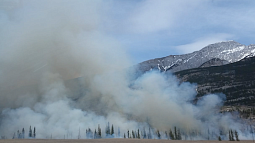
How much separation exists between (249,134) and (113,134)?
A: 100 metres

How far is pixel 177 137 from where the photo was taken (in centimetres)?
18775

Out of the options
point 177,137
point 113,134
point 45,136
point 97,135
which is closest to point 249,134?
point 177,137

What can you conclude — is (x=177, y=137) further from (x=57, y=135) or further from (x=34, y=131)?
(x=34, y=131)

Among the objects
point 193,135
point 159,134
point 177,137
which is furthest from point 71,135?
point 193,135

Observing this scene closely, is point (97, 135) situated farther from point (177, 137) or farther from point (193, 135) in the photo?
point (193, 135)

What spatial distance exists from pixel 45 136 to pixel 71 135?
19348mm

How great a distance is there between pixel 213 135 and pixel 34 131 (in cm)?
13586

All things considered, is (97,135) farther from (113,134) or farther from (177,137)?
(177,137)

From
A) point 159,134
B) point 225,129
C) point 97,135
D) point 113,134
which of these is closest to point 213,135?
point 225,129

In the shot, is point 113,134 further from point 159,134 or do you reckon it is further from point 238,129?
point 238,129

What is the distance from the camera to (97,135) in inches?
7717

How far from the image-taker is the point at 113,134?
194250 millimetres

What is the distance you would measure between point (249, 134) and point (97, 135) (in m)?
113

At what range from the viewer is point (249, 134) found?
188625mm
